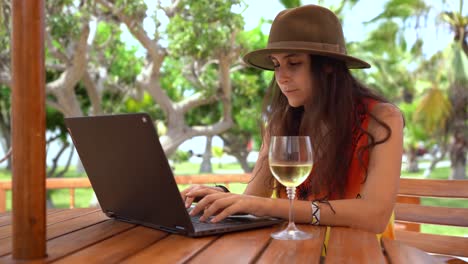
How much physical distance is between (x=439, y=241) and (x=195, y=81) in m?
7.77

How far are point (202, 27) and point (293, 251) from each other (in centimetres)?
699

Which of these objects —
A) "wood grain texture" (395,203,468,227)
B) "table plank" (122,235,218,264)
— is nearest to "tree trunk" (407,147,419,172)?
"wood grain texture" (395,203,468,227)

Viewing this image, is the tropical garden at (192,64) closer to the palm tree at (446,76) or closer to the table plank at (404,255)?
the palm tree at (446,76)

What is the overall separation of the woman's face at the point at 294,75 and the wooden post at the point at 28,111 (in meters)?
1.03

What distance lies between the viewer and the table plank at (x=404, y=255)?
3.32ft

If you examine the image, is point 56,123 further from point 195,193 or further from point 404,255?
point 404,255

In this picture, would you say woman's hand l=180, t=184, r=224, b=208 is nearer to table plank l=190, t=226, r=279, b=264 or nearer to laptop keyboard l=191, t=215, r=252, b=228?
laptop keyboard l=191, t=215, r=252, b=228

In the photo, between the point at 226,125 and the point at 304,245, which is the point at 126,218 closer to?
the point at 304,245

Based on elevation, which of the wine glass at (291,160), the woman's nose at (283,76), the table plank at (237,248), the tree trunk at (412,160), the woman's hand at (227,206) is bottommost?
the tree trunk at (412,160)

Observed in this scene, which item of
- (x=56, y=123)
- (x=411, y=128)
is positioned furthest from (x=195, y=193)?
(x=411, y=128)

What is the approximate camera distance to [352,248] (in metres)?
1.06

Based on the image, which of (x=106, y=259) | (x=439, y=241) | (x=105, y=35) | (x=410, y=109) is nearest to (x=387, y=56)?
(x=410, y=109)

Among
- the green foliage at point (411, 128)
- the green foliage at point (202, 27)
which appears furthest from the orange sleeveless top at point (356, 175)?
the green foliage at point (411, 128)

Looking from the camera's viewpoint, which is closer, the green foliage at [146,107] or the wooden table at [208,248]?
the wooden table at [208,248]
